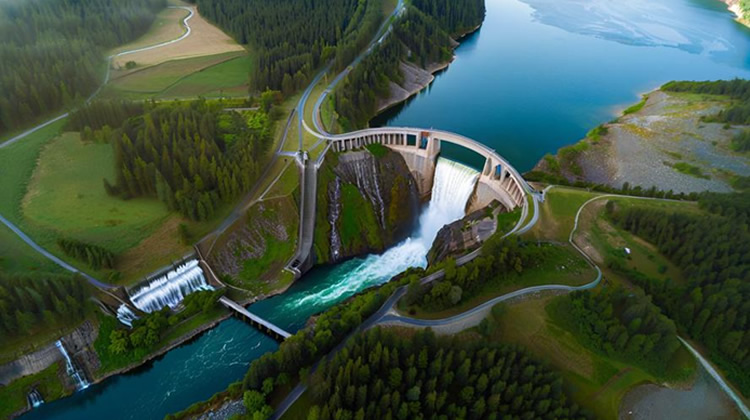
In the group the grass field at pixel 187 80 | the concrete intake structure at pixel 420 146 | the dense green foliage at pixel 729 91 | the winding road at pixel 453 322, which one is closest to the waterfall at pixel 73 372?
the winding road at pixel 453 322

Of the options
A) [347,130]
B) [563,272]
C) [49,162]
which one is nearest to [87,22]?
[49,162]

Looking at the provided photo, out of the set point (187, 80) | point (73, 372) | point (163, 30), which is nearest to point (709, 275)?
point (73, 372)

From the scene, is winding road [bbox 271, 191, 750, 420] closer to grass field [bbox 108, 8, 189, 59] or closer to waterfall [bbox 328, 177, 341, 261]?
waterfall [bbox 328, 177, 341, 261]

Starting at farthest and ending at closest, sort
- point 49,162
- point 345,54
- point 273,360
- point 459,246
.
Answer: point 345,54 → point 49,162 → point 459,246 → point 273,360

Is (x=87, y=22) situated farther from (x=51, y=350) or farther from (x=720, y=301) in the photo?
(x=720, y=301)

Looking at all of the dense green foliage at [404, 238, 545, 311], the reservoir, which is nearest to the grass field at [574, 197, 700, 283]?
the dense green foliage at [404, 238, 545, 311]

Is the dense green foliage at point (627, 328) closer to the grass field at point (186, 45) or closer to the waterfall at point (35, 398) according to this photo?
the waterfall at point (35, 398)

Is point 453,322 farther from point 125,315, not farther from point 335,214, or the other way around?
point 125,315
